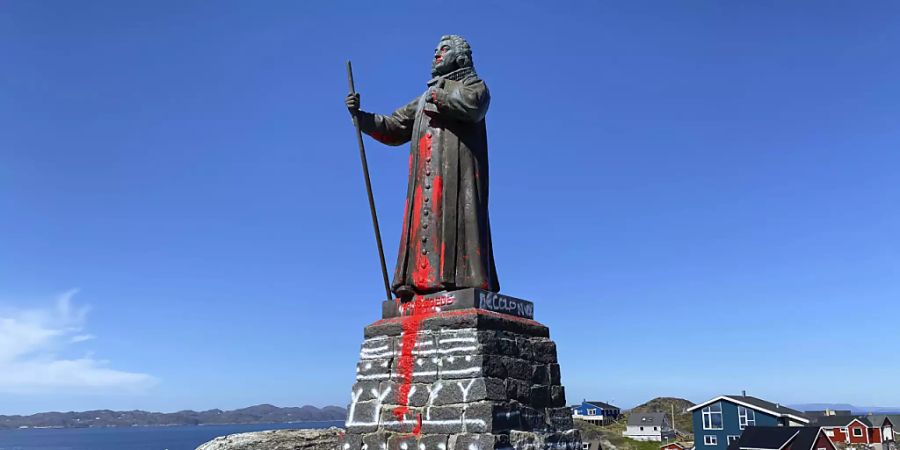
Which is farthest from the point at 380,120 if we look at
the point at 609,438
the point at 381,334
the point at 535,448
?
the point at 609,438

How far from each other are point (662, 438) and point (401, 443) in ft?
242

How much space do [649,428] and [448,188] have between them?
73895 mm

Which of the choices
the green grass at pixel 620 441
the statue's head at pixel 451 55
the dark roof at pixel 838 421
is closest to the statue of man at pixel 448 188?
the statue's head at pixel 451 55

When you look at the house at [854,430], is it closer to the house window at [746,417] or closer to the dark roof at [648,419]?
the house window at [746,417]

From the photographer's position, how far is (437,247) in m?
7.54

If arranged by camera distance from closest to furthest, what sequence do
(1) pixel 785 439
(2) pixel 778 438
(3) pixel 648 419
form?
(1) pixel 785 439 → (2) pixel 778 438 → (3) pixel 648 419

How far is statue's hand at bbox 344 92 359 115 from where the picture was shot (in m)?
8.42

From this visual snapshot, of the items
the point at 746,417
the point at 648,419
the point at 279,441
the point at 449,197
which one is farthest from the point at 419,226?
the point at 648,419

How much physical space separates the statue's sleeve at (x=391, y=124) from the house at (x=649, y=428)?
71816 millimetres

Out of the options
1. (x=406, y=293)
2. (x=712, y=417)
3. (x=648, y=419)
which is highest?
(x=406, y=293)

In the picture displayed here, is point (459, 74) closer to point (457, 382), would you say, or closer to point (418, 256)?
point (418, 256)

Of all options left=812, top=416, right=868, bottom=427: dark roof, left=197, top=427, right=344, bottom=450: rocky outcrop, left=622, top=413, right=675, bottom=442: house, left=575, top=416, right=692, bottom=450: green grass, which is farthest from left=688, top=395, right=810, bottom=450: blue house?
left=197, top=427, right=344, bottom=450: rocky outcrop

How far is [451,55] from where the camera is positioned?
8234mm

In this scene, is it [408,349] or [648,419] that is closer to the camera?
[408,349]
